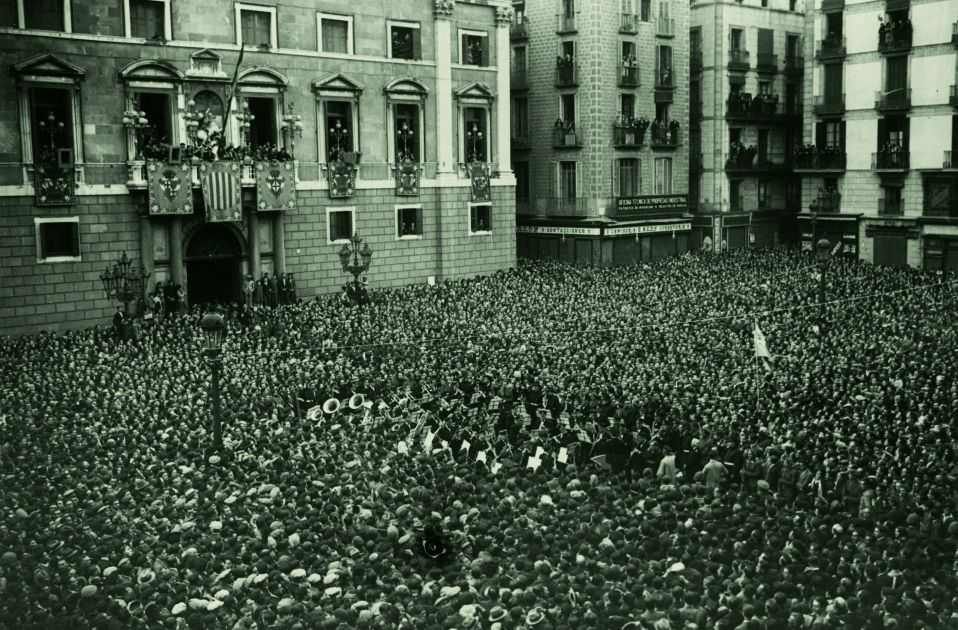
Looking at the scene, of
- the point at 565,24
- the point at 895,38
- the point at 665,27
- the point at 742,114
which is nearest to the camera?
the point at 895,38

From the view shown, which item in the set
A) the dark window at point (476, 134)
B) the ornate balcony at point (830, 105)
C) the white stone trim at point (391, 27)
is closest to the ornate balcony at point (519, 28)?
the dark window at point (476, 134)

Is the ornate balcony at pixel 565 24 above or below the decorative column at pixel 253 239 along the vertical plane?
above

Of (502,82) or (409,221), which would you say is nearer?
(409,221)

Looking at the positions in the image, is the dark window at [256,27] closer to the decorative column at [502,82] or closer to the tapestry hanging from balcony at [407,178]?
the tapestry hanging from balcony at [407,178]

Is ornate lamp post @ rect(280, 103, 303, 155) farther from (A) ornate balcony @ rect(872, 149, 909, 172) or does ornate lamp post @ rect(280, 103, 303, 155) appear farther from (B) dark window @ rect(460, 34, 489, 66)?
(A) ornate balcony @ rect(872, 149, 909, 172)

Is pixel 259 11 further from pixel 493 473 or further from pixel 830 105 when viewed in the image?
pixel 830 105

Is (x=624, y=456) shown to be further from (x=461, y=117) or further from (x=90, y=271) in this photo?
(x=461, y=117)

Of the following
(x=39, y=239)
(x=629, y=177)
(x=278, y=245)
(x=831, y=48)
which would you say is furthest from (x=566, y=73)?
(x=39, y=239)

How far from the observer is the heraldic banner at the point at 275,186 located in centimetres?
3981

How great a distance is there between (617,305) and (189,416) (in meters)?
16.7

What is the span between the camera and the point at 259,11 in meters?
40.3

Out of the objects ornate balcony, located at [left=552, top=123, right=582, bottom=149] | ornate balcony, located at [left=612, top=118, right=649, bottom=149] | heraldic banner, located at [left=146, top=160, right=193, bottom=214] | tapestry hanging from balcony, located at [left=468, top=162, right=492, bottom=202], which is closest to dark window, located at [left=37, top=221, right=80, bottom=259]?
heraldic banner, located at [left=146, top=160, right=193, bottom=214]

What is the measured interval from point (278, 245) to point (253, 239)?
120 cm

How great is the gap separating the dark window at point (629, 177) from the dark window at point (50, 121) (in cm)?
2775
